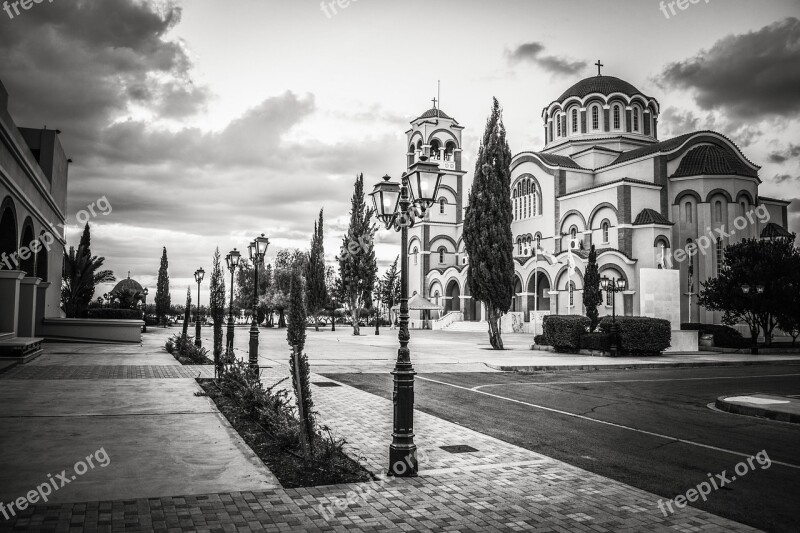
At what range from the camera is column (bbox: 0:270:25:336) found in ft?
56.7

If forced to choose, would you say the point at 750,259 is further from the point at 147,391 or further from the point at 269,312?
the point at 269,312

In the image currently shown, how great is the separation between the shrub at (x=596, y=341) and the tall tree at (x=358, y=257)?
20.8m

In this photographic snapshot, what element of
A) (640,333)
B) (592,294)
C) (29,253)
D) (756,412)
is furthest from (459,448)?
(592,294)

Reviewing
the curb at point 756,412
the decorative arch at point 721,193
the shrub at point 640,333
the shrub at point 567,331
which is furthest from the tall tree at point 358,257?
the curb at point 756,412

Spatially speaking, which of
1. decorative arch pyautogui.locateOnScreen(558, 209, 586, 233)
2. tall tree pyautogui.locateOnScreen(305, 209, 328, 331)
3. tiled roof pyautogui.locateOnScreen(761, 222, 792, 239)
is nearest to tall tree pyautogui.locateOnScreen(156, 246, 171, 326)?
tall tree pyautogui.locateOnScreen(305, 209, 328, 331)

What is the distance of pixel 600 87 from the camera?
2083 inches

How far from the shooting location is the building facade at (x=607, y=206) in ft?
139

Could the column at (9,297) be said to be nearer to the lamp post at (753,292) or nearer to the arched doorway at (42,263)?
the arched doorway at (42,263)

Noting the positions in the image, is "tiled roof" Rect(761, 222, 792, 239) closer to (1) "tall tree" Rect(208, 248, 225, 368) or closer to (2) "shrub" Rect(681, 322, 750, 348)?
(2) "shrub" Rect(681, 322, 750, 348)

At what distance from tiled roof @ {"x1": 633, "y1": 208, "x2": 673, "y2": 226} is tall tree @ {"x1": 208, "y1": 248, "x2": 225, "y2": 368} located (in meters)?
29.9

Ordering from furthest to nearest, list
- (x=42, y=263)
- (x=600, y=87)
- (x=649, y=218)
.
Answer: (x=600, y=87), (x=649, y=218), (x=42, y=263)

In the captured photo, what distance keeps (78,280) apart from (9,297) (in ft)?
61.1

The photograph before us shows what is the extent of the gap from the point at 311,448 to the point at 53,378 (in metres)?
9.76

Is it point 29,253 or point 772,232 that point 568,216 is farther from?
point 29,253
